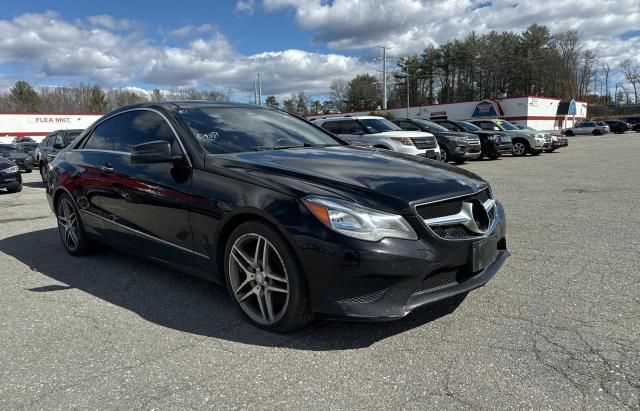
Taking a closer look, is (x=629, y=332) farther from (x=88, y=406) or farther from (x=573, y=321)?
(x=88, y=406)

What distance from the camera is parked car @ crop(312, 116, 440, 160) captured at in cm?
1405

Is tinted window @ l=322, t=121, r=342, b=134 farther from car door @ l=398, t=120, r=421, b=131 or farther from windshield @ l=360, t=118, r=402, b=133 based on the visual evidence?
car door @ l=398, t=120, r=421, b=131

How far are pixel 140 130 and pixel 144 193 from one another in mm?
743

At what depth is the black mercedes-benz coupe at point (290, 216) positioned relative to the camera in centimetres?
285

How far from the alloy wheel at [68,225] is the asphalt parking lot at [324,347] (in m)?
0.51

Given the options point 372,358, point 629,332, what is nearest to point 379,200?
point 372,358

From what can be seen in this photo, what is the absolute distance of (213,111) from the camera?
435cm

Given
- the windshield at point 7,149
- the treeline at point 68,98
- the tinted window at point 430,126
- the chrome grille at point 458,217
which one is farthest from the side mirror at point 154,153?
the treeline at point 68,98

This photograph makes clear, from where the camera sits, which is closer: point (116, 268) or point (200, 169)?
point (200, 169)

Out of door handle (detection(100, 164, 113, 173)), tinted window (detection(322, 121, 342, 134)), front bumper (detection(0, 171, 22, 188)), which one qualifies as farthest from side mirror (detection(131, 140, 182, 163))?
tinted window (detection(322, 121, 342, 134))

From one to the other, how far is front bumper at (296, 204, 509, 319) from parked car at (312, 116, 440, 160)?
10.7m

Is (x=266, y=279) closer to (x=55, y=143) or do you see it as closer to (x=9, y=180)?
(x=9, y=180)

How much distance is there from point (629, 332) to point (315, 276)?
2.03m

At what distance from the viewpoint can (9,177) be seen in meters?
12.3
